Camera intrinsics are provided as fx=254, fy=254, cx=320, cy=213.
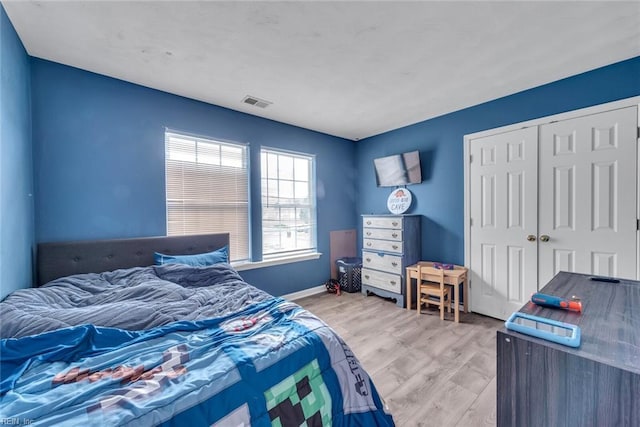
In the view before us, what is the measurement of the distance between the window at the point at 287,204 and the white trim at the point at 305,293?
1.89 ft

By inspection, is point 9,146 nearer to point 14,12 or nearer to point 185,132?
point 14,12

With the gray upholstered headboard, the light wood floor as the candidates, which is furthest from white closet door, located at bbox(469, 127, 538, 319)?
the gray upholstered headboard

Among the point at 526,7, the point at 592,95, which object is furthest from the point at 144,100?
the point at 592,95

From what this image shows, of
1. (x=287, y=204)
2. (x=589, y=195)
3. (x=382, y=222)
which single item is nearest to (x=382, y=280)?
(x=382, y=222)

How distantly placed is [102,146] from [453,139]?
381cm

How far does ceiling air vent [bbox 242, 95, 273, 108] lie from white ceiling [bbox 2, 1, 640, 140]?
8cm

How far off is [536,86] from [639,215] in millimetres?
1465

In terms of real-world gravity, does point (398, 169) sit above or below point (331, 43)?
below

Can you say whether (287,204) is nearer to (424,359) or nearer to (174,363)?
(424,359)

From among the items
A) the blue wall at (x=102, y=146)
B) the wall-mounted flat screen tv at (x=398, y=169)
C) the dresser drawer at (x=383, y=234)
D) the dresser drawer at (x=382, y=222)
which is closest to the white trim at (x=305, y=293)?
the blue wall at (x=102, y=146)

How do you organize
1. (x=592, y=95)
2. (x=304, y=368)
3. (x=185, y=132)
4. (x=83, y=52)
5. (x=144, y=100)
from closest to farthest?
(x=304, y=368) < (x=83, y=52) < (x=592, y=95) < (x=144, y=100) < (x=185, y=132)

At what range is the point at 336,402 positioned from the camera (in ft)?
3.69

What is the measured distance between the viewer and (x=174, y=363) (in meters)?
1.00

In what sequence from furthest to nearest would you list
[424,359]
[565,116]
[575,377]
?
[565,116] < [424,359] < [575,377]
